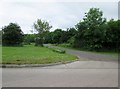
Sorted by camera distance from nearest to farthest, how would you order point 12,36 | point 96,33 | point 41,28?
point 96,33, point 12,36, point 41,28

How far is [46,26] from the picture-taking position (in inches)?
2480

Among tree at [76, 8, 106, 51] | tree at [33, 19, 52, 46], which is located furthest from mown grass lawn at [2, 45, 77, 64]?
tree at [33, 19, 52, 46]

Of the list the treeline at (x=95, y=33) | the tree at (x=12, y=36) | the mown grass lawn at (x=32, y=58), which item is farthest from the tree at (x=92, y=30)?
the mown grass lawn at (x=32, y=58)

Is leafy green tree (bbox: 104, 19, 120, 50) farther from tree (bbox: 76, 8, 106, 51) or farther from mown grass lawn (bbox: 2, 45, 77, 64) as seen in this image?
mown grass lawn (bbox: 2, 45, 77, 64)

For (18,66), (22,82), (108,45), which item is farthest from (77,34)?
(22,82)

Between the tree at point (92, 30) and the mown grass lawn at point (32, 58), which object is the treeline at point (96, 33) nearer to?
the tree at point (92, 30)

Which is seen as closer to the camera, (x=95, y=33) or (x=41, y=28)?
(x=95, y=33)

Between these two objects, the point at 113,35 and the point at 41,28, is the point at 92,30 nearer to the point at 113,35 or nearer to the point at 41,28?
the point at 113,35

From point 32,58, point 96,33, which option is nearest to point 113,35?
point 96,33

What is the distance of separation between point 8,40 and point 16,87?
156 feet

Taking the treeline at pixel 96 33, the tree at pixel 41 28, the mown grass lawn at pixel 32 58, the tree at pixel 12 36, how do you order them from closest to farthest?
1. the mown grass lawn at pixel 32 58
2. the treeline at pixel 96 33
3. the tree at pixel 12 36
4. the tree at pixel 41 28

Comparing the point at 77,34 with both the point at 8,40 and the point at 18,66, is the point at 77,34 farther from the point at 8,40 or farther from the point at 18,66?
the point at 18,66

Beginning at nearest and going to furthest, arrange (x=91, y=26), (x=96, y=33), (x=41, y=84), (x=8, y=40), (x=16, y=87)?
(x=16, y=87), (x=41, y=84), (x=96, y=33), (x=91, y=26), (x=8, y=40)

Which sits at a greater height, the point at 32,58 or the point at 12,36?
the point at 12,36
